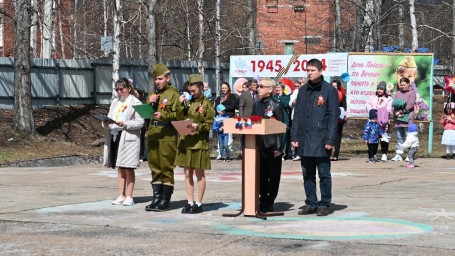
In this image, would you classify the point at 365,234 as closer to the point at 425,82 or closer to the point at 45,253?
the point at 45,253

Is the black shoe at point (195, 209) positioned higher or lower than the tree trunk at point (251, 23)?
lower

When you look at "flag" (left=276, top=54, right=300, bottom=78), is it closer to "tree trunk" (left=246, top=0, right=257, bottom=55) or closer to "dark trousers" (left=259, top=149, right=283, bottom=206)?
"dark trousers" (left=259, top=149, right=283, bottom=206)

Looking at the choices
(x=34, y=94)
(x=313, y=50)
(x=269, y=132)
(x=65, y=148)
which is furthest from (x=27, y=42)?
(x=313, y=50)

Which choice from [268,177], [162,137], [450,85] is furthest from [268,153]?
[450,85]

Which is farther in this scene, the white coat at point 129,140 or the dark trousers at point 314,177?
the white coat at point 129,140

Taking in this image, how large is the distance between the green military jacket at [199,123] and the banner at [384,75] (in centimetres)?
1262

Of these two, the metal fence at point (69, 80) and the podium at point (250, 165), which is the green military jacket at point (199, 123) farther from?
the metal fence at point (69, 80)

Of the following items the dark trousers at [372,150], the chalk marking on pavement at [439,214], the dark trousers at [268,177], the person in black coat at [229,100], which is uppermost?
the person in black coat at [229,100]

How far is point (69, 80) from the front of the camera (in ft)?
122

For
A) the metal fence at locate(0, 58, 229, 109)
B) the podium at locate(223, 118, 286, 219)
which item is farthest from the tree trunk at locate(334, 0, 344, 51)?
the podium at locate(223, 118, 286, 219)

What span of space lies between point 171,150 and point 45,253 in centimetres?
395

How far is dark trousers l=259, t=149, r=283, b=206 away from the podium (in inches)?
14.7

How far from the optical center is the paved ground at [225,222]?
32.7 feet

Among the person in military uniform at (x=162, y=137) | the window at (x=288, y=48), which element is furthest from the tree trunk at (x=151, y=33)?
the window at (x=288, y=48)
